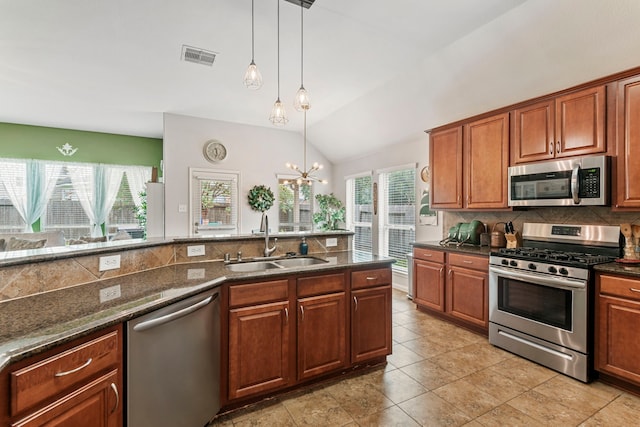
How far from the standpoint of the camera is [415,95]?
3.98 metres

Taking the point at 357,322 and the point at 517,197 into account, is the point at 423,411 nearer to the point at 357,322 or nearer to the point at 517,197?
the point at 357,322

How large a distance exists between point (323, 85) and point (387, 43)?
1.28 metres

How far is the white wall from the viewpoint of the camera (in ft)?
17.5

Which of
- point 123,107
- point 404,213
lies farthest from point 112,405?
point 123,107

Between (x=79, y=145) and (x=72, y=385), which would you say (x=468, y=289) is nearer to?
(x=72, y=385)

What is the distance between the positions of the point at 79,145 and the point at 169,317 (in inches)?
262

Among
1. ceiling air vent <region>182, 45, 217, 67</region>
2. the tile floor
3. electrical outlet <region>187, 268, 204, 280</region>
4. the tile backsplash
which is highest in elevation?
ceiling air vent <region>182, 45, 217, 67</region>

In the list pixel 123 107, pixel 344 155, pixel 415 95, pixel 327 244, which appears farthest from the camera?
pixel 344 155

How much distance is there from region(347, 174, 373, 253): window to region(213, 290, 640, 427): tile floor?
11.4 feet

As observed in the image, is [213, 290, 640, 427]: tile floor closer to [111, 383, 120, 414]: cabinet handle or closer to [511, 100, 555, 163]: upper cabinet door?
[111, 383, 120, 414]: cabinet handle

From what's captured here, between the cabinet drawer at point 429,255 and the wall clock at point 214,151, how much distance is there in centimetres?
394

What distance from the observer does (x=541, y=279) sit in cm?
265

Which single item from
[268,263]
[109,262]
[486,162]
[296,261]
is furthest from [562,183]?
[109,262]

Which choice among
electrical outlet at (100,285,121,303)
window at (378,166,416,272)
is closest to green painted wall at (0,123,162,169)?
window at (378,166,416,272)
